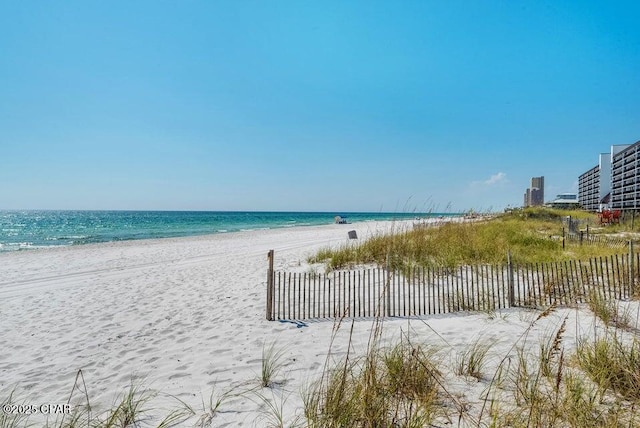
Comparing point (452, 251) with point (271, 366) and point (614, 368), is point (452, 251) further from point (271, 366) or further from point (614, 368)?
point (271, 366)

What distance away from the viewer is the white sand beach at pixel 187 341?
3.75 meters

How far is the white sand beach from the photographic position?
3.75m

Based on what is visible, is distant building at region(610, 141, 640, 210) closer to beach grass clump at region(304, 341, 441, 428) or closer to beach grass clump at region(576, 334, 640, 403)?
beach grass clump at region(576, 334, 640, 403)

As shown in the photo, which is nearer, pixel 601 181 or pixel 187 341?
pixel 187 341

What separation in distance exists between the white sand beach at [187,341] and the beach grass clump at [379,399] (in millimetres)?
482

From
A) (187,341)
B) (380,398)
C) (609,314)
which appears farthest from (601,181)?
(187,341)

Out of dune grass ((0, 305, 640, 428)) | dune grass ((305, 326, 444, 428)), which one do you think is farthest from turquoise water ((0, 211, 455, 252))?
→ dune grass ((305, 326, 444, 428))

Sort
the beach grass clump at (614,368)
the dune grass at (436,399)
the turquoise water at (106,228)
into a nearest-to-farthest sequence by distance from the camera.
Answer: the dune grass at (436,399) < the beach grass clump at (614,368) < the turquoise water at (106,228)

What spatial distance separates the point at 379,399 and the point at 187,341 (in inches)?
156

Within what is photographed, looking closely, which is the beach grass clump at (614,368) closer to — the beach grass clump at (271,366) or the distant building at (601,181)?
the beach grass clump at (271,366)

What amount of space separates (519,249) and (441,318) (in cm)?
733

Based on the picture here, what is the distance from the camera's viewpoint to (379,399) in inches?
117

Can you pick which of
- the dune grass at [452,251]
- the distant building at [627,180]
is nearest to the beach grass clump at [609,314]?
the dune grass at [452,251]

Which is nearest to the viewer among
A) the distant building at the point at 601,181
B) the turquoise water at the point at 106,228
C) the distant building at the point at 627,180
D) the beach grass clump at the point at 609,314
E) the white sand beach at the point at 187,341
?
the white sand beach at the point at 187,341
